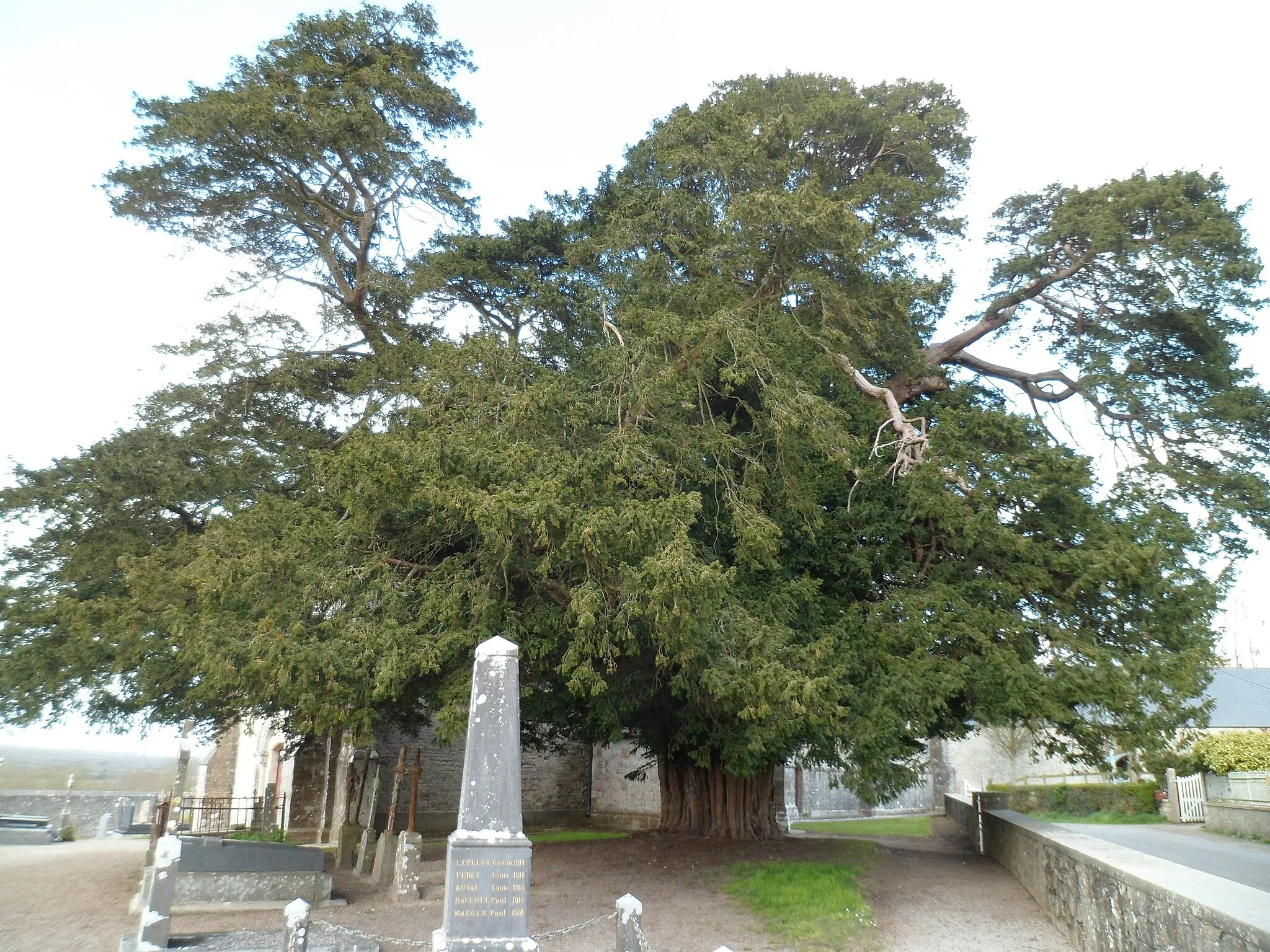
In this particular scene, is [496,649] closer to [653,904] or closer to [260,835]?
[653,904]

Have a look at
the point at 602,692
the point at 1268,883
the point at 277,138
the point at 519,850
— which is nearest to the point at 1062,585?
the point at 1268,883

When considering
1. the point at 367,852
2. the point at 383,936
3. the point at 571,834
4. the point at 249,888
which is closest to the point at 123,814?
the point at 571,834

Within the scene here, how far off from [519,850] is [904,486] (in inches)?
321

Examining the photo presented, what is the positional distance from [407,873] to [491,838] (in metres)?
6.03

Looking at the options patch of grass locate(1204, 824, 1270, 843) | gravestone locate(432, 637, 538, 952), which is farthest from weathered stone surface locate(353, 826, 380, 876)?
patch of grass locate(1204, 824, 1270, 843)

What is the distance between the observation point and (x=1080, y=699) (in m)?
10.9

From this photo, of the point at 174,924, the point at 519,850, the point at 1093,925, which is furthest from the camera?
the point at 174,924

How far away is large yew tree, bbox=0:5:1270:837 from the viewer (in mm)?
10289

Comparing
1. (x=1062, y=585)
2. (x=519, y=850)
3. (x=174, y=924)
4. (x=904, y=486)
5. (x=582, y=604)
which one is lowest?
(x=174, y=924)

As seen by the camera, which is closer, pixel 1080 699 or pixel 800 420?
pixel 1080 699

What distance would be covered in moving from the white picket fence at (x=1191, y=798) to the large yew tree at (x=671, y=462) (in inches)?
538

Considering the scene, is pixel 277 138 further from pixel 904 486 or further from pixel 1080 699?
pixel 1080 699

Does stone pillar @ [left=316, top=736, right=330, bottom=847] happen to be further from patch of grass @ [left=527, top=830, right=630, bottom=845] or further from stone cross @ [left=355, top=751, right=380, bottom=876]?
stone cross @ [left=355, top=751, right=380, bottom=876]

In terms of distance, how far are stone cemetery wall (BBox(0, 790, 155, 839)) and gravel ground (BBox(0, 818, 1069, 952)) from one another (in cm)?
954
